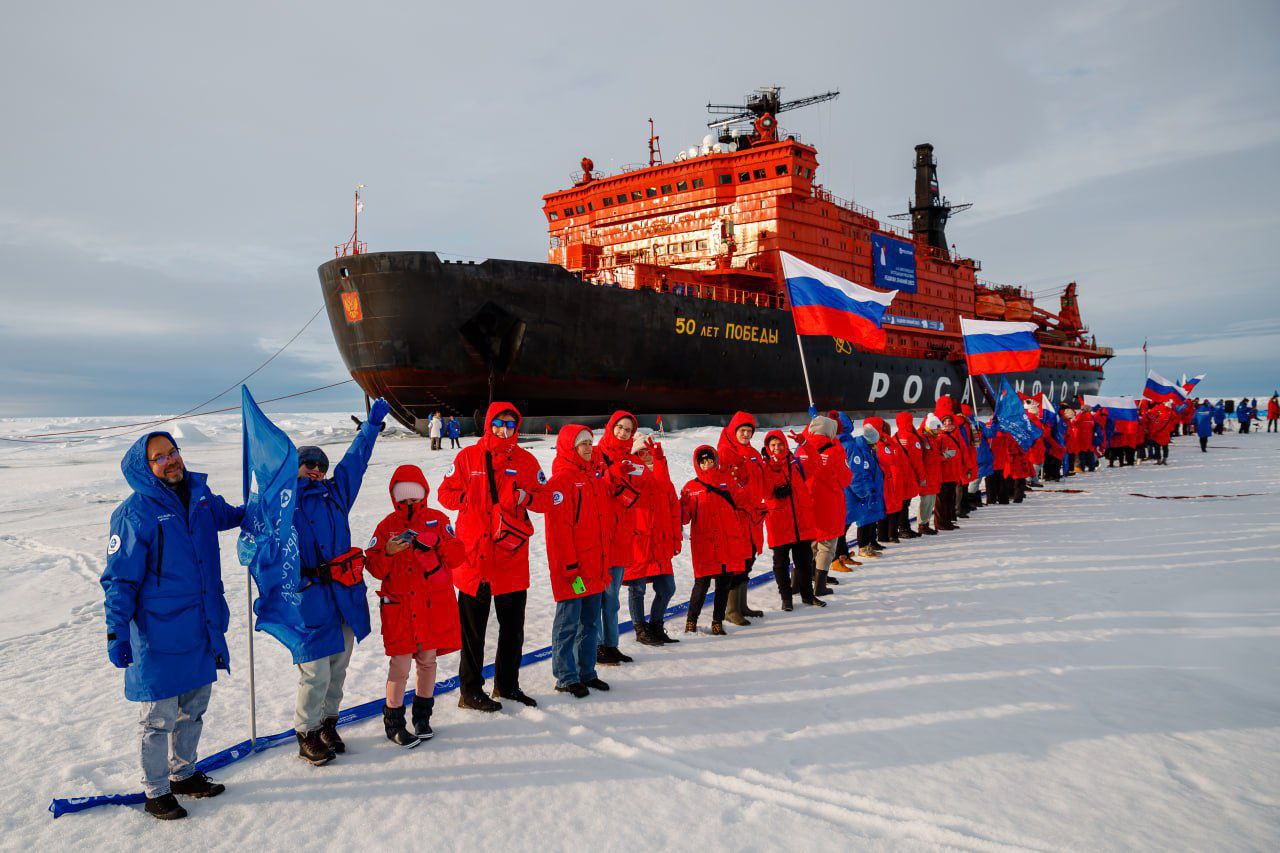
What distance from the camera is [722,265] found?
23.0 meters

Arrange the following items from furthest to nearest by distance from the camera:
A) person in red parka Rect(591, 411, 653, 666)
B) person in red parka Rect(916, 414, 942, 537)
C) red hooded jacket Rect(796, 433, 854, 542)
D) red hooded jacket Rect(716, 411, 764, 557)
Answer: person in red parka Rect(916, 414, 942, 537)
red hooded jacket Rect(796, 433, 854, 542)
red hooded jacket Rect(716, 411, 764, 557)
person in red parka Rect(591, 411, 653, 666)

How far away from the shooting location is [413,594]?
3311mm

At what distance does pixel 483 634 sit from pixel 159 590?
5.04 feet

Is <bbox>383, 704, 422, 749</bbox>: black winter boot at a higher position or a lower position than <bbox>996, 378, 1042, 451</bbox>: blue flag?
lower

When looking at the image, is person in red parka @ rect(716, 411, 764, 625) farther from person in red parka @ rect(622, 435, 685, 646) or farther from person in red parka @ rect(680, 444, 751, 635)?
person in red parka @ rect(622, 435, 685, 646)

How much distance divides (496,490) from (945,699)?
109 inches

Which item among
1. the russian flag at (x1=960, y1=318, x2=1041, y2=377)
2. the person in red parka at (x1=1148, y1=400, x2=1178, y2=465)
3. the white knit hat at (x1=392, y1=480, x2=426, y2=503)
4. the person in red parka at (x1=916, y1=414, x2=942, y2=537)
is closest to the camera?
the white knit hat at (x1=392, y1=480, x2=426, y2=503)

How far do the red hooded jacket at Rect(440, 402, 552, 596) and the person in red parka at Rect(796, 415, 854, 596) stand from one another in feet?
10.5

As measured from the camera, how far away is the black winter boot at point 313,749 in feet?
10.2

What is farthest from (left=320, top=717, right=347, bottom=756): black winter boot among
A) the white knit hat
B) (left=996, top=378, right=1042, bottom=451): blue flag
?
(left=996, top=378, right=1042, bottom=451): blue flag

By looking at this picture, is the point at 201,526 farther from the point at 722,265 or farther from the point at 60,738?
the point at 722,265

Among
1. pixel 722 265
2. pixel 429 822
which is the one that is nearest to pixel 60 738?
pixel 429 822

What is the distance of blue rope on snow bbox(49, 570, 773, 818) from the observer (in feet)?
8.88

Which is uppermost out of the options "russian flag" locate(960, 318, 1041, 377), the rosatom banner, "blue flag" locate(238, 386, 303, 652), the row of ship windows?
the row of ship windows
